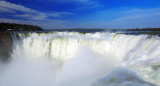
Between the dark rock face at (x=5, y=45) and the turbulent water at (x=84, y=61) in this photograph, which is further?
the dark rock face at (x=5, y=45)

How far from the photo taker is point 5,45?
1625cm

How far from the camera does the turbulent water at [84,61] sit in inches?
227

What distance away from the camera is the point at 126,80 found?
516cm

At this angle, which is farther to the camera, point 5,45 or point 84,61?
point 5,45

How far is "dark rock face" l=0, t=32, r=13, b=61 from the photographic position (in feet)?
51.1

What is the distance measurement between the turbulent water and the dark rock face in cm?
56

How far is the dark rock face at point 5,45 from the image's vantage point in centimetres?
1558

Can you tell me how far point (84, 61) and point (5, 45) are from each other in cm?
1072

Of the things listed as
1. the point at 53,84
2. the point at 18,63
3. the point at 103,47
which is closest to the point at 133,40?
the point at 103,47

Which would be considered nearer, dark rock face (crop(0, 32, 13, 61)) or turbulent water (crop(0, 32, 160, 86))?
turbulent water (crop(0, 32, 160, 86))

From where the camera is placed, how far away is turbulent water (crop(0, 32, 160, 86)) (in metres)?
5.75

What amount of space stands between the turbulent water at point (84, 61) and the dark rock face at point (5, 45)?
22.1 inches

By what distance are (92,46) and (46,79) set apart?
19.8ft

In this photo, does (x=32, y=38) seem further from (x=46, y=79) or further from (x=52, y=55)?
(x=46, y=79)
